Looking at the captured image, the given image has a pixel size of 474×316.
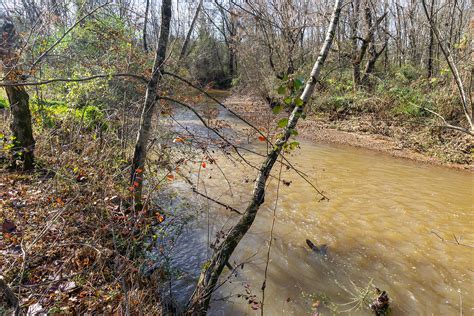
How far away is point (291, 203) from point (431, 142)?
22.5ft

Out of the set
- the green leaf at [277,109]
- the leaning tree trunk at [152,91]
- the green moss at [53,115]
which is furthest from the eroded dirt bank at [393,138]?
the green leaf at [277,109]

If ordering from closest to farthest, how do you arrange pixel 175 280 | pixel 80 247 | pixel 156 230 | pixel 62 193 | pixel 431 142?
pixel 80 247, pixel 175 280, pixel 62 193, pixel 156 230, pixel 431 142

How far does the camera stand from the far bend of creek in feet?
11.1

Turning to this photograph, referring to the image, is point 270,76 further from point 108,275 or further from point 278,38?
point 108,275

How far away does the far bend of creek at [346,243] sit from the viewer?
11.1ft

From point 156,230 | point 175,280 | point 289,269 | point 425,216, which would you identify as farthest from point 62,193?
point 425,216

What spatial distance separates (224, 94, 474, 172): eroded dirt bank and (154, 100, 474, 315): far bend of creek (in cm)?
159

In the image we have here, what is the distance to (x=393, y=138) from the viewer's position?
10.8 meters

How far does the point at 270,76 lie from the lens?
58.5 ft

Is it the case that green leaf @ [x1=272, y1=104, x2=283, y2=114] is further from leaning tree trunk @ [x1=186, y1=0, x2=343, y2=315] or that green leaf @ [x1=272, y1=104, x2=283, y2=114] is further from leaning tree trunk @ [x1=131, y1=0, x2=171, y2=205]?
leaning tree trunk @ [x1=131, y1=0, x2=171, y2=205]

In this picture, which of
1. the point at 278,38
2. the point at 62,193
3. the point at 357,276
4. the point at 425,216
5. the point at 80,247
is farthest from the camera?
the point at 278,38

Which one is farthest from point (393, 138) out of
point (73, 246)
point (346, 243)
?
point (73, 246)

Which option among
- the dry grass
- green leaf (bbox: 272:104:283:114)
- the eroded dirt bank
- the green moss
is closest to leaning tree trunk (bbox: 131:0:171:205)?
the dry grass

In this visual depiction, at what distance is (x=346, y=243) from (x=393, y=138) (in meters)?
7.93
